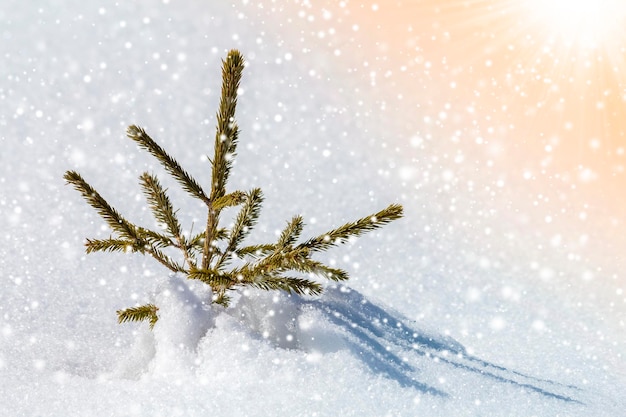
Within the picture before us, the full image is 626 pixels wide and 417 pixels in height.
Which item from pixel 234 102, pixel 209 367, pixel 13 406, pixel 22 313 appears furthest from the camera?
pixel 22 313

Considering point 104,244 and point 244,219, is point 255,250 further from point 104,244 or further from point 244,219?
point 104,244

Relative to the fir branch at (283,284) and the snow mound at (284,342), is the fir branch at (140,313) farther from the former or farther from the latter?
the fir branch at (283,284)

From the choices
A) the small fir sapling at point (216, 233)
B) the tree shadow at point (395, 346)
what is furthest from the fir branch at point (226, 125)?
the tree shadow at point (395, 346)

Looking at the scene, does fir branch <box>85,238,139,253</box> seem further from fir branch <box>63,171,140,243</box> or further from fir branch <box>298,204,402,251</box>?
fir branch <box>298,204,402,251</box>

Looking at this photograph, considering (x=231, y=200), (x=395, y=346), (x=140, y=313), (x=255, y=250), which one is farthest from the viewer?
(x=255, y=250)

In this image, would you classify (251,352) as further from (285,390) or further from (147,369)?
(147,369)

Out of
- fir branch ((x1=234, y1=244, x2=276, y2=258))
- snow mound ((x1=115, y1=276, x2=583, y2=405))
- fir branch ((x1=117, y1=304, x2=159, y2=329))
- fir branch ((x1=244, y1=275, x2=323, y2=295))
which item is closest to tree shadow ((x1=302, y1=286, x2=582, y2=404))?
snow mound ((x1=115, y1=276, x2=583, y2=405))

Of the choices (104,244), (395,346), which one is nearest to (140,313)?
(104,244)

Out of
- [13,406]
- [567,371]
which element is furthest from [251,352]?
[567,371]
